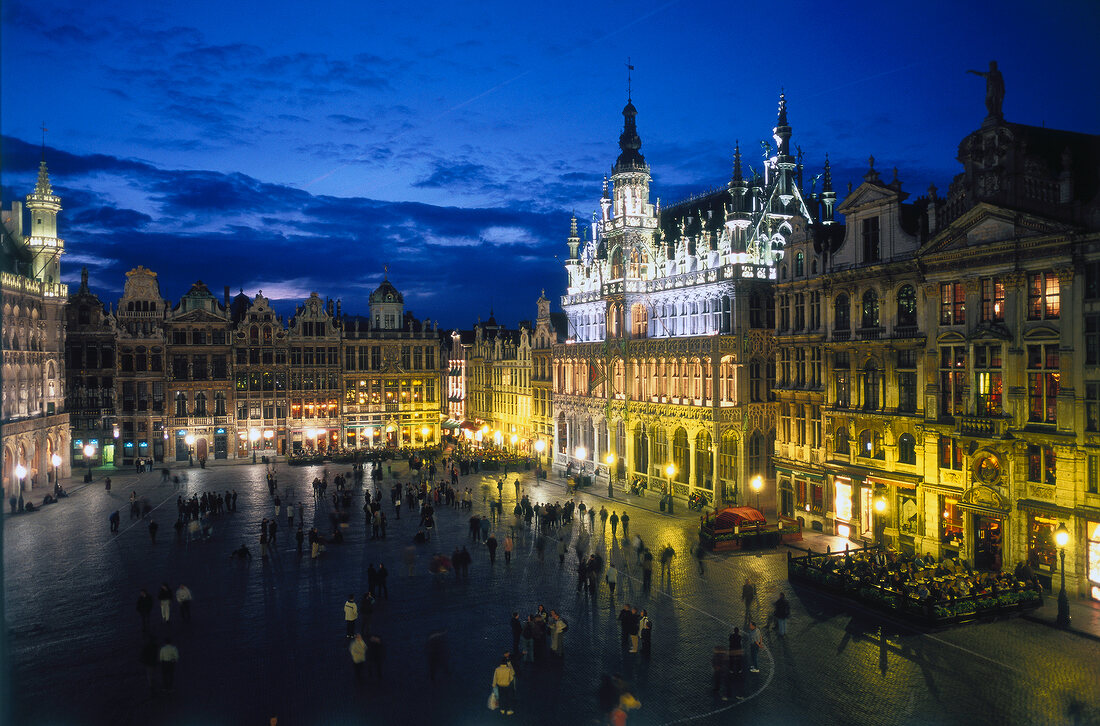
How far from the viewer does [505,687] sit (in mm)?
19078

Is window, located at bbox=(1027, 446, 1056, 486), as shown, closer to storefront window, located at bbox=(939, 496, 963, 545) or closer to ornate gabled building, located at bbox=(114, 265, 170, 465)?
storefront window, located at bbox=(939, 496, 963, 545)

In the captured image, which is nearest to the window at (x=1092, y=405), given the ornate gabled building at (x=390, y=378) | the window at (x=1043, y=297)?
the window at (x=1043, y=297)

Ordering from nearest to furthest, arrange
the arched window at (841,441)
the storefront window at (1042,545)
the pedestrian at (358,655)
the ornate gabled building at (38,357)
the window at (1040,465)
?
1. the pedestrian at (358,655)
2. the storefront window at (1042,545)
3. the window at (1040,465)
4. the arched window at (841,441)
5. the ornate gabled building at (38,357)

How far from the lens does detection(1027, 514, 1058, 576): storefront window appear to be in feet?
93.5

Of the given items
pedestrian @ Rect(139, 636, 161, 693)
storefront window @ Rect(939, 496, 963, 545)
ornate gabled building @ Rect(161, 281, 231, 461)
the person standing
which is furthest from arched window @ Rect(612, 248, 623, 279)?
pedestrian @ Rect(139, 636, 161, 693)

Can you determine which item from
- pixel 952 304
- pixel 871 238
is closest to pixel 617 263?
pixel 871 238

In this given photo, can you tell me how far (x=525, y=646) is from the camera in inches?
898

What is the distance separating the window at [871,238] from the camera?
36844 millimetres

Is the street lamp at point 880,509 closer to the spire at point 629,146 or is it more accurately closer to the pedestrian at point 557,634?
the pedestrian at point 557,634

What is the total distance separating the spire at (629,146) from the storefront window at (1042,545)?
35.2 metres

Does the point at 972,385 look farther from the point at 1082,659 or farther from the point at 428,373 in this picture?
the point at 428,373

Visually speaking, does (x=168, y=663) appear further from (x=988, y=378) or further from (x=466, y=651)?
(x=988, y=378)

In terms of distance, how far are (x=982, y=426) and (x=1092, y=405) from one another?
149 inches

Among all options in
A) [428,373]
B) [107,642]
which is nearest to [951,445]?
[107,642]
